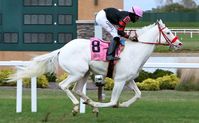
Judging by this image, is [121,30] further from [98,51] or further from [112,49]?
[98,51]

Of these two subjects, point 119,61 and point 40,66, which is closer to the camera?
point 119,61

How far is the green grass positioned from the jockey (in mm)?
1265

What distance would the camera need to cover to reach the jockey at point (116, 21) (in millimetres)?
10844

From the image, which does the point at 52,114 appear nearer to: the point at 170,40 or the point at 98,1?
the point at 170,40

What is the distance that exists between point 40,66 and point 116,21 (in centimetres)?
153

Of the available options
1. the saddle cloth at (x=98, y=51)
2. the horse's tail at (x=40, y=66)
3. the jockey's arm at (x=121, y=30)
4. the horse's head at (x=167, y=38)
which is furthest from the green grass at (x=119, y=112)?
the jockey's arm at (x=121, y=30)

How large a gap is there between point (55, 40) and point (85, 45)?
1188 cm

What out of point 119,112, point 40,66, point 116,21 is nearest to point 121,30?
point 116,21

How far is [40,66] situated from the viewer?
451 inches

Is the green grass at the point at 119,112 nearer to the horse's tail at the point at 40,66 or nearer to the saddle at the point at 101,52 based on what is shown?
the horse's tail at the point at 40,66

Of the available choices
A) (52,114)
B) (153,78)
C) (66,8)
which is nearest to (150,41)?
(52,114)

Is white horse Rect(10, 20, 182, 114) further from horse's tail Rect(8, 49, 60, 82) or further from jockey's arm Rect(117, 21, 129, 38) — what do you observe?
jockey's arm Rect(117, 21, 129, 38)

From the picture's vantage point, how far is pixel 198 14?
67938mm

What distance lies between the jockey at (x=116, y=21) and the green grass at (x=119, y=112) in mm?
1265
